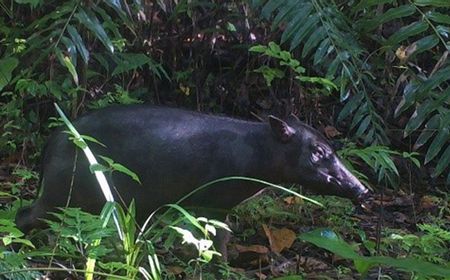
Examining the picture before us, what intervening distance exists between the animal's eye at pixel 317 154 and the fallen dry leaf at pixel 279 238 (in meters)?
0.47

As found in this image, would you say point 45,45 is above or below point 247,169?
above

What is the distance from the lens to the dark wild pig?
4.53m

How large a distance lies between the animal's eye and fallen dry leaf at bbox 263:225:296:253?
471 mm

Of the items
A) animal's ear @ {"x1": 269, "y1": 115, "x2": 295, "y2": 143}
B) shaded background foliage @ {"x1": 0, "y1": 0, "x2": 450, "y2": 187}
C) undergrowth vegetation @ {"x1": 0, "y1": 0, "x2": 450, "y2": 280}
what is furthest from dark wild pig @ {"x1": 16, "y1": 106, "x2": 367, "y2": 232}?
shaded background foliage @ {"x1": 0, "y1": 0, "x2": 450, "y2": 187}

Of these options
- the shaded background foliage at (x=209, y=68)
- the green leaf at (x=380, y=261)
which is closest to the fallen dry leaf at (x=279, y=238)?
the shaded background foliage at (x=209, y=68)

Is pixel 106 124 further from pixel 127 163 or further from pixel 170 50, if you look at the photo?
pixel 170 50

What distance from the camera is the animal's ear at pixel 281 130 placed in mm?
4794

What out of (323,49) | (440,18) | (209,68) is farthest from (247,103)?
(440,18)

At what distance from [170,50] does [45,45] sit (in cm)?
206

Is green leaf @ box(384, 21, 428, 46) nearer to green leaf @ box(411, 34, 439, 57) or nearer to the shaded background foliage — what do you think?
green leaf @ box(411, 34, 439, 57)

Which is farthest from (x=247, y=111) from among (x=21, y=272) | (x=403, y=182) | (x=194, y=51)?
(x=21, y=272)

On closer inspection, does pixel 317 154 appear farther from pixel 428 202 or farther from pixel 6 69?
pixel 6 69

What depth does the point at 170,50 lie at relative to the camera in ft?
22.3

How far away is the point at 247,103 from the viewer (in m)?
6.88
